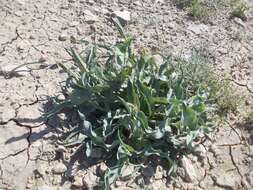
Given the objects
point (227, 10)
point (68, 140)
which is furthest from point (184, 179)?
point (227, 10)

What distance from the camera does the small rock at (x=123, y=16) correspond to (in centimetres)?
381

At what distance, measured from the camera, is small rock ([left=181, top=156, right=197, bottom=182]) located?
2.82 m

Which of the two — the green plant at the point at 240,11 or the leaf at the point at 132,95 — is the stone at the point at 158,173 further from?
the green plant at the point at 240,11

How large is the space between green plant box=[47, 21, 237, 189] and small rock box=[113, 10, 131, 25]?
2.44 ft

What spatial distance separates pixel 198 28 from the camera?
385 cm

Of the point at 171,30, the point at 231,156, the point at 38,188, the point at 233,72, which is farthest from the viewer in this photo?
the point at 171,30

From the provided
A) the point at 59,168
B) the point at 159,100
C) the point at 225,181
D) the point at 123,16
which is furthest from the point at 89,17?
the point at 225,181

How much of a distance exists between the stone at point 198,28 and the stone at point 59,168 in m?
1.67

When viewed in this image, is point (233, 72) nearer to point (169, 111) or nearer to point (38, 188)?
point (169, 111)

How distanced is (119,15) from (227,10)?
3.16ft

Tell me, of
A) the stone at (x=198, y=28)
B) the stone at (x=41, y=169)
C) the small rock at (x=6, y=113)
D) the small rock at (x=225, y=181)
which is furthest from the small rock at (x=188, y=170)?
the stone at (x=198, y=28)

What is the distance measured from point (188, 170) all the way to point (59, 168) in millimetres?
781

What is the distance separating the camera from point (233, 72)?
353cm

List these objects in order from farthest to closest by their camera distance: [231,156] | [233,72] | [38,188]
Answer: [233,72]
[231,156]
[38,188]
